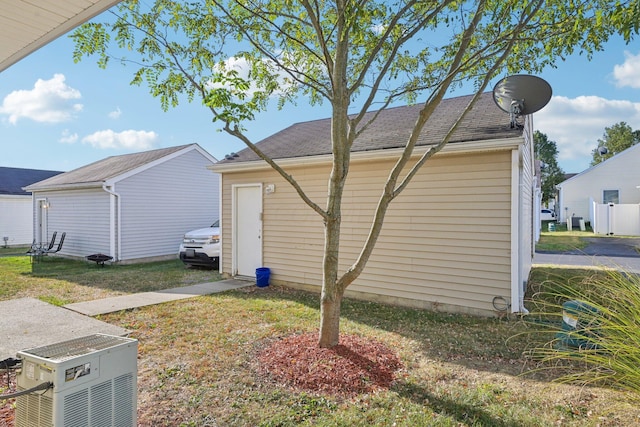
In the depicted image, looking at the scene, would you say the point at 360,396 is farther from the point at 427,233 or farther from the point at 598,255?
the point at 598,255

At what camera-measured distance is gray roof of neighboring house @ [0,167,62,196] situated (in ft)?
59.9

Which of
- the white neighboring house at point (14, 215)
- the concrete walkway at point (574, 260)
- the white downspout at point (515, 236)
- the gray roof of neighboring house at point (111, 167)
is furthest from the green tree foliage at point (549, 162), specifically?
the white neighboring house at point (14, 215)

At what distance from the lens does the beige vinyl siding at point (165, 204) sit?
40.5 ft

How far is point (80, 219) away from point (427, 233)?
1248cm

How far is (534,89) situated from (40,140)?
54.0 ft

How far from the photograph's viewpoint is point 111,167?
14078mm

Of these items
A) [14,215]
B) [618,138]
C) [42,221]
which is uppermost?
[618,138]

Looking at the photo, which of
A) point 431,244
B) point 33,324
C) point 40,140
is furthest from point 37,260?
point 431,244

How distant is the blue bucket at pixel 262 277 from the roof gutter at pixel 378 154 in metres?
2.27

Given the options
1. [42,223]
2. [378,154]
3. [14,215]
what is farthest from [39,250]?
[378,154]

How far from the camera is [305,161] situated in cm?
755

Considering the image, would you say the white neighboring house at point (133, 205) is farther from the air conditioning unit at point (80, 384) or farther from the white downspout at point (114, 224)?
the air conditioning unit at point (80, 384)

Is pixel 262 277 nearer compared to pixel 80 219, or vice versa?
pixel 262 277

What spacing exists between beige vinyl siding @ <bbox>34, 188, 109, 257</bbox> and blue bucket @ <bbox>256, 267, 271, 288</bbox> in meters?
6.91
